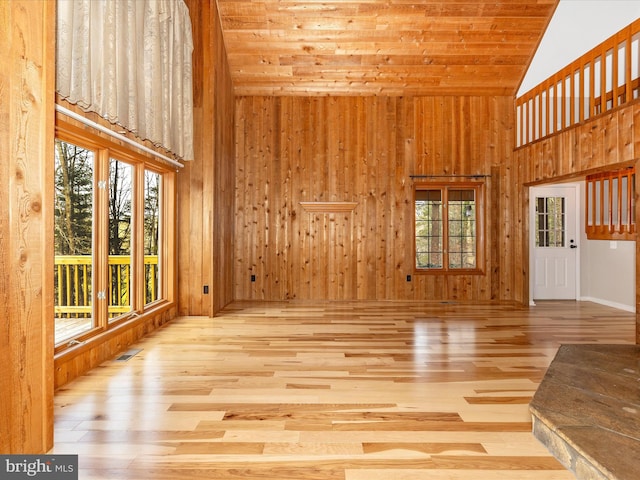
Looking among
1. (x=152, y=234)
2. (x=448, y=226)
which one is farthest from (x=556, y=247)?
(x=152, y=234)

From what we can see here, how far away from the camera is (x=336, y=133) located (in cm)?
729

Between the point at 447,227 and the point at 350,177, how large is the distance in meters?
1.85

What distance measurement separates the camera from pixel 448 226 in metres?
7.34

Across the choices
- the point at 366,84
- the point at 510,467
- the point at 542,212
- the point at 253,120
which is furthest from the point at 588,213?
the point at 510,467

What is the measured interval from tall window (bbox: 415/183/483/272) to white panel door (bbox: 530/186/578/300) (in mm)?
1025

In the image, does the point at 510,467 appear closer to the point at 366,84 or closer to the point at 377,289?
the point at 377,289

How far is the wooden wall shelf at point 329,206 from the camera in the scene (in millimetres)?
7219

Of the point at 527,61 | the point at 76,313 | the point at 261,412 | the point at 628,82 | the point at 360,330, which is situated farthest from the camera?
the point at 527,61

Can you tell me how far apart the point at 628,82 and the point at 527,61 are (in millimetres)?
2504

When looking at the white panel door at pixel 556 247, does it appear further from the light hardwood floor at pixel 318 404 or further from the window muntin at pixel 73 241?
the window muntin at pixel 73 241

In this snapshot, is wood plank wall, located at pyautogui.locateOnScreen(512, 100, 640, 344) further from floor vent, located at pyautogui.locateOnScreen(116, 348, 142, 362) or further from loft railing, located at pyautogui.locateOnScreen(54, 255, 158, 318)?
loft railing, located at pyautogui.locateOnScreen(54, 255, 158, 318)

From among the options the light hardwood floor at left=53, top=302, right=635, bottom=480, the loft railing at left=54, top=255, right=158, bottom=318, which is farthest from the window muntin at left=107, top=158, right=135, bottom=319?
the light hardwood floor at left=53, top=302, right=635, bottom=480

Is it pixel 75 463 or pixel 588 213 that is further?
pixel 588 213

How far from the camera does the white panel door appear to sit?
7.28 meters
